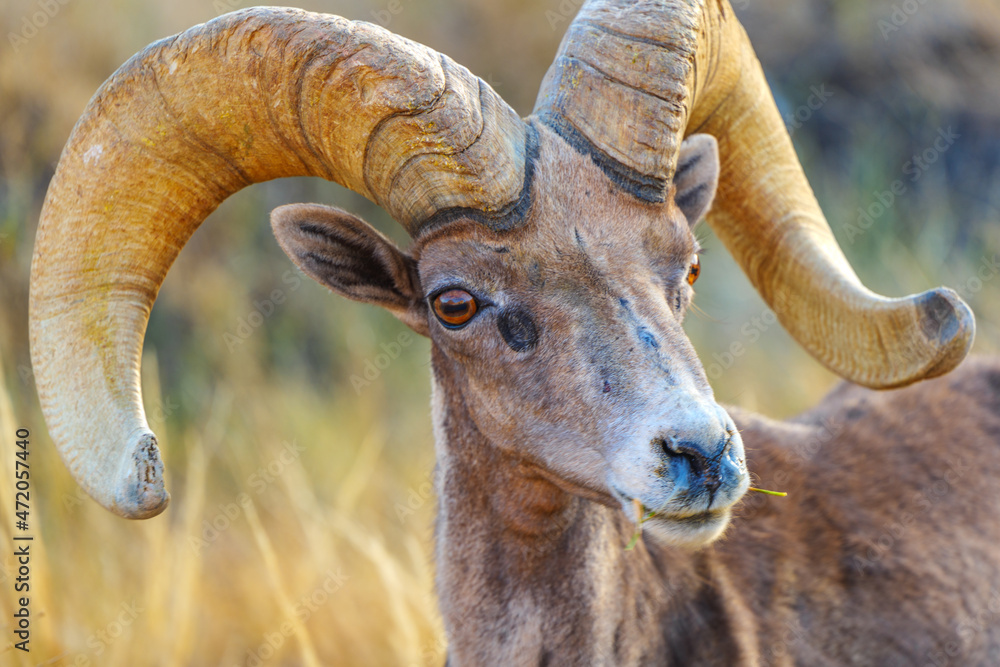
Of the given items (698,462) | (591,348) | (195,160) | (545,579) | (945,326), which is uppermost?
(195,160)

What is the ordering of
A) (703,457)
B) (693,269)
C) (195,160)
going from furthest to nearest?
(693,269)
(195,160)
(703,457)

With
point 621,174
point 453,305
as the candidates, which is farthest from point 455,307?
point 621,174

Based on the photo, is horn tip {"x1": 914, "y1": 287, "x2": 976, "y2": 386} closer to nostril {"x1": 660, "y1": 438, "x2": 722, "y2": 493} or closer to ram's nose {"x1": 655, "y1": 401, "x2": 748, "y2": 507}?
ram's nose {"x1": 655, "y1": 401, "x2": 748, "y2": 507}

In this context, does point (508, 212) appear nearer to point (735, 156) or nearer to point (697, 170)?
point (697, 170)

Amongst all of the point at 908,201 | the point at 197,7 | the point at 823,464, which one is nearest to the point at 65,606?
the point at 823,464

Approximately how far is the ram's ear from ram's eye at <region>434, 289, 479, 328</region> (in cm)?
36

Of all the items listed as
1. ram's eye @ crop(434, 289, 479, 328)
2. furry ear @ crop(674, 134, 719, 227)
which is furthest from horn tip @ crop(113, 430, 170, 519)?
furry ear @ crop(674, 134, 719, 227)

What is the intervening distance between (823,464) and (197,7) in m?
10.7

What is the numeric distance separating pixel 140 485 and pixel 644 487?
1.74 metres

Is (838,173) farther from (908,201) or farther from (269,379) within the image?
(269,379)

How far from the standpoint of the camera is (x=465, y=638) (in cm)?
393

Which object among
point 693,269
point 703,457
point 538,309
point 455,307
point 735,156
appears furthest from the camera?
point 735,156

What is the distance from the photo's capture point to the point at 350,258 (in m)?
3.91

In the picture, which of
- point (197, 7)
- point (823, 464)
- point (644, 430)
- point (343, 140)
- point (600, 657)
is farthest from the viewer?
point (197, 7)
